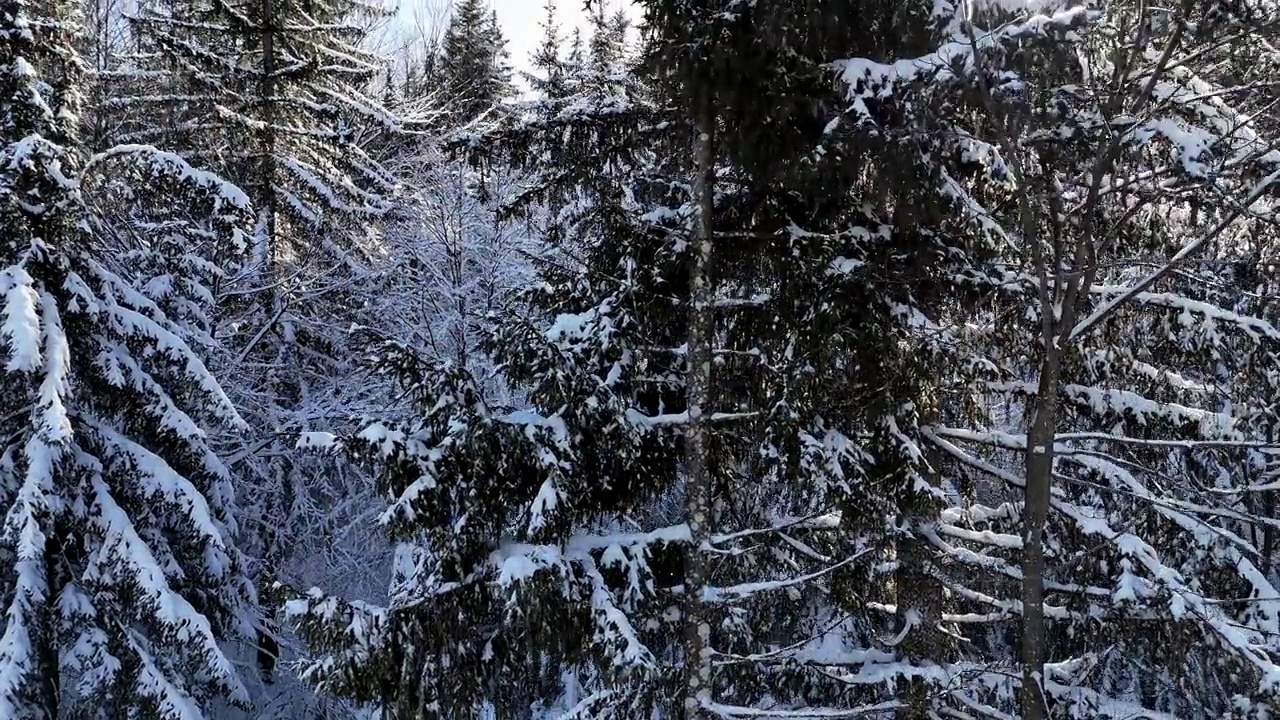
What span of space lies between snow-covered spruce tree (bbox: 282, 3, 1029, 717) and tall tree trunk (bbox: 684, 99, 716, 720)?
21 millimetres

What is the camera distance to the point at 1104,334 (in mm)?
7387

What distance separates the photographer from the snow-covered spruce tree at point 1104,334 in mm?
5578

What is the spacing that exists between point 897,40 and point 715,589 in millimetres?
4367

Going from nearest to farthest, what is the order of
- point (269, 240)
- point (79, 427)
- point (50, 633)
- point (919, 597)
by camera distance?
point (919, 597)
point (50, 633)
point (79, 427)
point (269, 240)

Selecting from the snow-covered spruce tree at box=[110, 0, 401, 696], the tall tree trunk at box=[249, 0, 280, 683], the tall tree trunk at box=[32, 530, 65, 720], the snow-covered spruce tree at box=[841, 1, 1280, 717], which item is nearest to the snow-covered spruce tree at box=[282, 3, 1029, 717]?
the snow-covered spruce tree at box=[841, 1, 1280, 717]

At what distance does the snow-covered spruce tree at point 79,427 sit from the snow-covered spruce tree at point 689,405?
12.7ft

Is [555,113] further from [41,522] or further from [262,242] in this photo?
[262,242]

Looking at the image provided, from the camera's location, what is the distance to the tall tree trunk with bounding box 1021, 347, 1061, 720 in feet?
21.1

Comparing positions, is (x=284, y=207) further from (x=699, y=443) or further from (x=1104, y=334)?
(x=1104, y=334)

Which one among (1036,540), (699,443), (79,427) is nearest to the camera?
(1036,540)

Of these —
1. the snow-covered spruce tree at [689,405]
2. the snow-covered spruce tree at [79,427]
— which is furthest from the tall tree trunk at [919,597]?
the snow-covered spruce tree at [79,427]

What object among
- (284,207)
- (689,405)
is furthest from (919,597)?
(284,207)

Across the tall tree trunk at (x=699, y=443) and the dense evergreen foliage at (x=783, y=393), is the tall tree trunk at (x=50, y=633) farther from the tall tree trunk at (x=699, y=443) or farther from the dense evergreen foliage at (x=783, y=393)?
the tall tree trunk at (x=699, y=443)

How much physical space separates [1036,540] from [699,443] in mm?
2620
